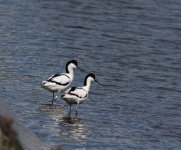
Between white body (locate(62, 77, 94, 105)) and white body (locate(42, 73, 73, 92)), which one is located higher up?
white body (locate(42, 73, 73, 92))

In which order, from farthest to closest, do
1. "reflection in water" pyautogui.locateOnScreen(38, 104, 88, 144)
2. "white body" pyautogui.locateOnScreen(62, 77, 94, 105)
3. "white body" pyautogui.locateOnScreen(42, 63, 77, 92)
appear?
"white body" pyautogui.locateOnScreen(42, 63, 77, 92) → "white body" pyautogui.locateOnScreen(62, 77, 94, 105) → "reflection in water" pyautogui.locateOnScreen(38, 104, 88, 144)

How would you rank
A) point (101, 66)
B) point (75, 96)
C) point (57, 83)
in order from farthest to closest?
point (101, 66) → point (57, 83) → point (75, 96)

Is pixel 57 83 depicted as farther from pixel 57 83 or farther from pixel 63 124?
pixel 63 124

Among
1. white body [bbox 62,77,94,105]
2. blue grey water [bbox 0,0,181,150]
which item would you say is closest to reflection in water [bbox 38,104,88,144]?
blue grey water [bbox 0,0,181,150]

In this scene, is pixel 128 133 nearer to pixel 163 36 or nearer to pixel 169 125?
pixel 169 125

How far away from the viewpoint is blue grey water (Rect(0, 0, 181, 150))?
1442cm

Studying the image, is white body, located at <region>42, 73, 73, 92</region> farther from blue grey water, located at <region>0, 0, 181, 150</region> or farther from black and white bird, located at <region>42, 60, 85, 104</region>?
blue grey water, located at <region>0, 0, 181, 150</region>

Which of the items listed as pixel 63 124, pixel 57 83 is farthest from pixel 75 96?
pixel 57 83

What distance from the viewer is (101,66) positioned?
21.5 metres

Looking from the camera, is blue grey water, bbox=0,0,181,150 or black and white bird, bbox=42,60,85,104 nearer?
blue grey water, bbox=0,0,181,150

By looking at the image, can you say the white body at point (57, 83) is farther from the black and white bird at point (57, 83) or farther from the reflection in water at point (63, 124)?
the reflection in water at point (63, 124)

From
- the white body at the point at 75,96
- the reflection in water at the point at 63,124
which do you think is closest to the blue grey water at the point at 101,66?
the reflection in water at the point at 63,124

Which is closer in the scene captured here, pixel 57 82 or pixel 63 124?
pixel 63 124

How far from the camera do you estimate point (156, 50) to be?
79.9ft
